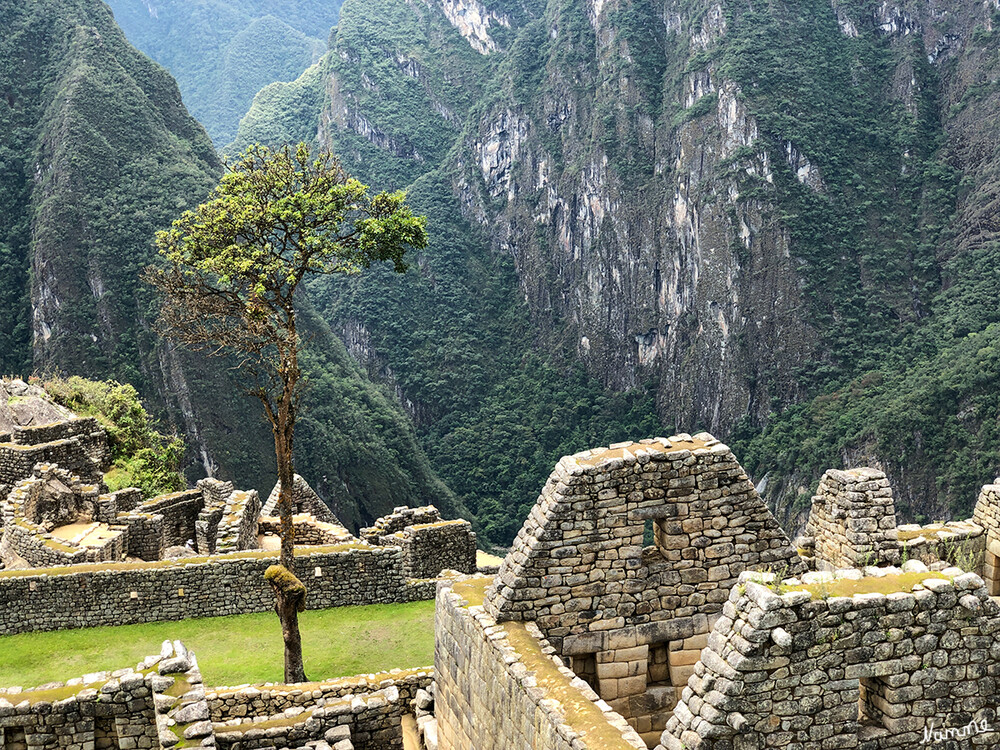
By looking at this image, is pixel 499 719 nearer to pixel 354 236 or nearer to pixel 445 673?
pixel 445 673

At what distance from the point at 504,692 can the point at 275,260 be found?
778cm

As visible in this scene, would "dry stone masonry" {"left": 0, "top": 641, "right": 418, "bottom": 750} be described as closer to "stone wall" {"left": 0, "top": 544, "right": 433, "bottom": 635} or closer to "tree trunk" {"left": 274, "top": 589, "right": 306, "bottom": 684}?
"tree trunk" {"left": 274, "top": 589, "right": 306, "bottom": 684}

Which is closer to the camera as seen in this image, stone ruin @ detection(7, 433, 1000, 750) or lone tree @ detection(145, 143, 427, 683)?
stone ruin @ detection(7, 433, 1000, 750)

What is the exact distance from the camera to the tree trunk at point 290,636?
11336mm

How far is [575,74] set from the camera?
19750cm

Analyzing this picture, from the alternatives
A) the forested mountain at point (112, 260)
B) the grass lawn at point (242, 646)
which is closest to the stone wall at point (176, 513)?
the grass lawn at point (242, 646)

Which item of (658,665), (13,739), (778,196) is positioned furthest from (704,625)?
(778,196)

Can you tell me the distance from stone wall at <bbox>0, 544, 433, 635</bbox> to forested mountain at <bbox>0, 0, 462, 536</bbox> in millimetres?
84070

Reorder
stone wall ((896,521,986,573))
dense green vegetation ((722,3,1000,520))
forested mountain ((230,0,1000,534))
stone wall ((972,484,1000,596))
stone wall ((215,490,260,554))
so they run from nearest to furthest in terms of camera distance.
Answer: stone wall ((896,521,986,573))
stone wall ((972,484,1000,596))
stone wall ((215,490,260,554))
dense green vegetation ((722,3,1000,520))
forested mountain ((230,0,1000,534))

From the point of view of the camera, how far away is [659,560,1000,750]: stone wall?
4090 mm

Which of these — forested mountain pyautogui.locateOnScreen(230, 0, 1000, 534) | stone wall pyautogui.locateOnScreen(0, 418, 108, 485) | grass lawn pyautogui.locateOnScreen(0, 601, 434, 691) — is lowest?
grass lawn pyautogui.locateOnScreen(0, 601, 434, 691)

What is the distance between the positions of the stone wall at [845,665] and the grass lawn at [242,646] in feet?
29.1

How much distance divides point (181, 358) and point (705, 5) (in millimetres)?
117274

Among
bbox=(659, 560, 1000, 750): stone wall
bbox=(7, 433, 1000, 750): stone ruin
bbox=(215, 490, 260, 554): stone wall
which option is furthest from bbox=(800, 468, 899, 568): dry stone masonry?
bbox=(215, 490, 260, 554): stone wall
